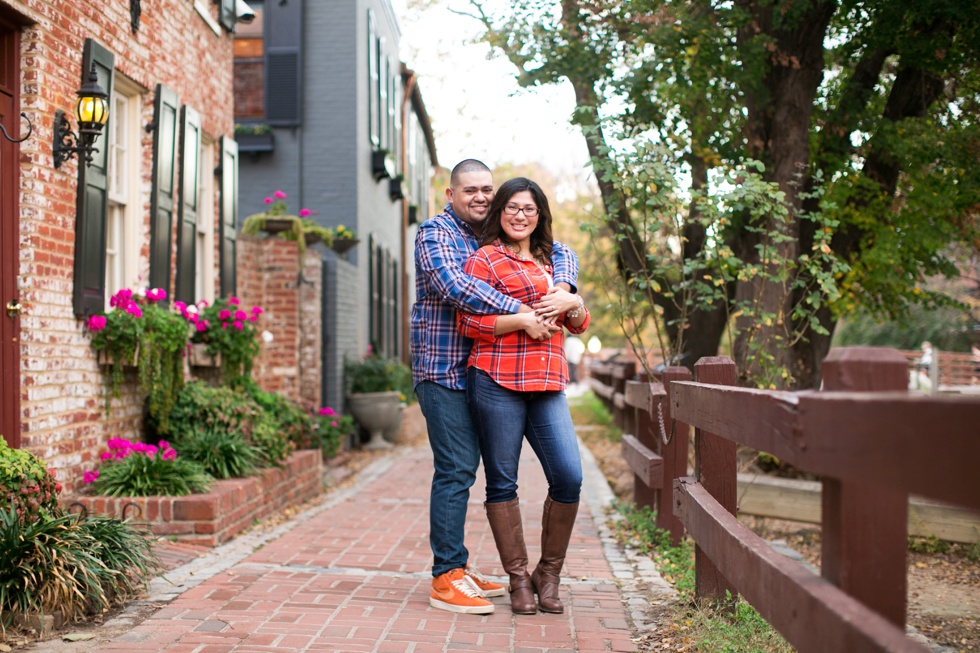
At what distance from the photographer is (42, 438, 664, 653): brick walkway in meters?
3.77

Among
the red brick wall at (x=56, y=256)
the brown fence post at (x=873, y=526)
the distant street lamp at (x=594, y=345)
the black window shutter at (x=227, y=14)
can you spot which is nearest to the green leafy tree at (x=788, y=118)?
the black window shutter at (x=227, y=14)

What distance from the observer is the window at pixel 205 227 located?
8734 millimetres

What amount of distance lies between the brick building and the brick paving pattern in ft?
4.72

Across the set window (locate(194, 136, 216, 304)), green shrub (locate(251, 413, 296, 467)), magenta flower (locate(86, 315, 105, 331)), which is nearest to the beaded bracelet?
magenta flower (locate(86, 315, 105, 331))

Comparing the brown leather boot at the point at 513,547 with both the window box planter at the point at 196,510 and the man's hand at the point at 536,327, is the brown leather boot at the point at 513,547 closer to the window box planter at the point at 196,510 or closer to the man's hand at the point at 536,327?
the man's hand at the point at 536,327

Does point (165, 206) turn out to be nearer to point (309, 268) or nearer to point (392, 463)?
point (309, 268)

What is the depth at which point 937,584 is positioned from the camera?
20.0 ft

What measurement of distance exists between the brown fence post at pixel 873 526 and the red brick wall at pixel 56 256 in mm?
4543

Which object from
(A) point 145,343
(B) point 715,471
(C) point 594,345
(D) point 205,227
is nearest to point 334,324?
(D) point 205,227

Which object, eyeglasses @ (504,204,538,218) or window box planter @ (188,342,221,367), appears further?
window box planter @ (188,342,221,367)

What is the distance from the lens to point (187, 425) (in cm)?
694

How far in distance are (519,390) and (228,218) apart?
5.84 metres

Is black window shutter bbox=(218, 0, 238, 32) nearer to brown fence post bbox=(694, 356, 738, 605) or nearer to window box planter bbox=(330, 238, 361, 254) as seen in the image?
window box planter bbox=(330, 238, 361, 254)

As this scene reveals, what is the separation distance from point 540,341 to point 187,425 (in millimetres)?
3678
